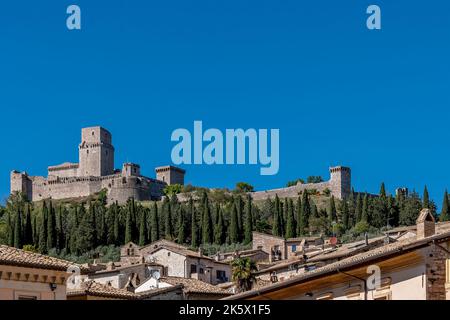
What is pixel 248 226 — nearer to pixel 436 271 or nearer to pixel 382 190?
pixel 382 190

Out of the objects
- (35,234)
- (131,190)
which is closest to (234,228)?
(35,234)

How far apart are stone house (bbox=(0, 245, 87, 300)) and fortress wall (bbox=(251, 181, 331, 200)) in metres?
144

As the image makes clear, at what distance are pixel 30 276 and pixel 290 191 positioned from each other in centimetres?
14834

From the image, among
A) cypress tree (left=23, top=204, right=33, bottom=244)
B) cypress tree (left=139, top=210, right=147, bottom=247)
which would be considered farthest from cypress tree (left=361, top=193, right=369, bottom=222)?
cypress tree (left=23, top=204, right=33, bottom=244)

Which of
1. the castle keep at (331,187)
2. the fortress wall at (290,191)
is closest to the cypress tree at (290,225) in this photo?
the fortress wall at (290,191)

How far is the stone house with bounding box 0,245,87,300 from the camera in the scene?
2519 centimetres

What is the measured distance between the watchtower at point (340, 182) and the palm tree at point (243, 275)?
11539 cm

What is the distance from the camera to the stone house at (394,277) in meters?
23.1

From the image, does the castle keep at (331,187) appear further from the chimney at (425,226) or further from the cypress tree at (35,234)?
the chimney at (425,226)

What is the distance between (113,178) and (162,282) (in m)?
140

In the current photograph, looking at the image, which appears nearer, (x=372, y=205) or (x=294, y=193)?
(x=372, y=205)
